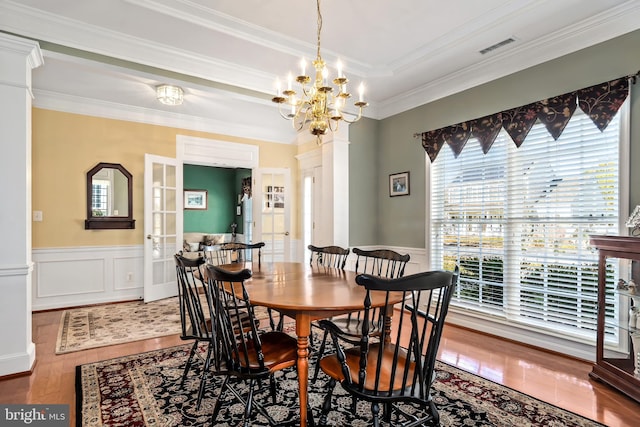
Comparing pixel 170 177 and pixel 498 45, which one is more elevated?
pixel 498 45

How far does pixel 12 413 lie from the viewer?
2.03 m

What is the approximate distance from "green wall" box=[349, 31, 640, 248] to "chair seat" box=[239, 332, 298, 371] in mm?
2622

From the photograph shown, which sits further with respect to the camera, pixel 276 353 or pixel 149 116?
pixel 149 116

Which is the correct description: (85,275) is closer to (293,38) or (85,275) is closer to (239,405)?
(239,405)

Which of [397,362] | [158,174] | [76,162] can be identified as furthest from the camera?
[158,174]

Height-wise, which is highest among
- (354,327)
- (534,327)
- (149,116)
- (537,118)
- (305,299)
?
(149,116)

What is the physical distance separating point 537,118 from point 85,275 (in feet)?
18.1

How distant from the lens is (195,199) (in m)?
8.23

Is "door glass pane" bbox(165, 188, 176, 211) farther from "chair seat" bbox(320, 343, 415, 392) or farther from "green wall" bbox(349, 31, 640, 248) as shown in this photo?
"chair seat" bbox(320, 343, 415, 392)

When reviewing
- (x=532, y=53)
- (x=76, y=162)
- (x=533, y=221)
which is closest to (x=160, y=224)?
(x=76, y=162)

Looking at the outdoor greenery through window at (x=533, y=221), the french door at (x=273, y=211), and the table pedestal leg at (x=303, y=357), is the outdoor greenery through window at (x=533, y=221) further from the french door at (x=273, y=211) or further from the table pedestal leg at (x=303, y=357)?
the french door at (x=273, y=211)

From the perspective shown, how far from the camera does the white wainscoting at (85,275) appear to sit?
13.9 ft

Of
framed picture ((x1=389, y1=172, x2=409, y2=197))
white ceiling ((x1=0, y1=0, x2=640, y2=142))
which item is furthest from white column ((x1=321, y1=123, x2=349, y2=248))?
white ceiling ((x1=0, y1=0, x2=640, y2=142))
